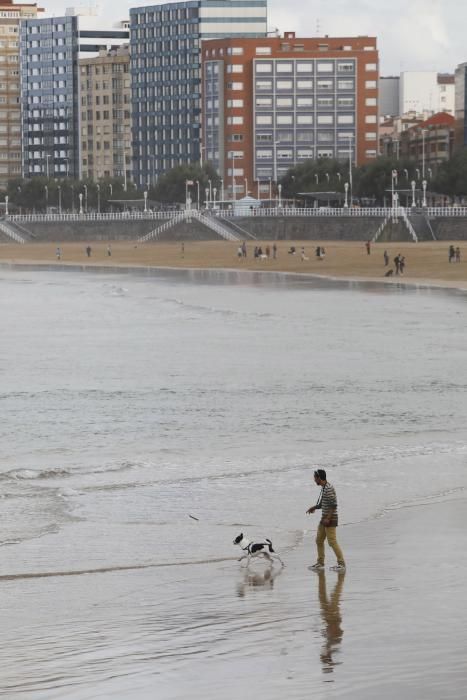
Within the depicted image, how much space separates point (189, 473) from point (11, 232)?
152 m

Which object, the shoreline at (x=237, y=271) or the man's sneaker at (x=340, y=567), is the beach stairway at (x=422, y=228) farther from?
the man's sneaker at (x=340, y=567)

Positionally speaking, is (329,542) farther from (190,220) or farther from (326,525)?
(190,220)

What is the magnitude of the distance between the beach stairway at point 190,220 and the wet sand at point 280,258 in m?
1.67

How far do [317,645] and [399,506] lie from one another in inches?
300

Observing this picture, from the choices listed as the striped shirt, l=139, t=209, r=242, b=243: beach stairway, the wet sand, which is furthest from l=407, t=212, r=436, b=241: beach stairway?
the striped shirt

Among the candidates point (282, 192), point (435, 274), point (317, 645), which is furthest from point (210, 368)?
point (282, 192)

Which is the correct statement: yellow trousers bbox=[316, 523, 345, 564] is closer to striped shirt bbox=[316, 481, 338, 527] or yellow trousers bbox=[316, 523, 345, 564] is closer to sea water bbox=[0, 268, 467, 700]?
striped shirt bbox=[316, 481, 338, 527]

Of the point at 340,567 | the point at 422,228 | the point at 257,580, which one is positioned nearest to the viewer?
the point at 257,580

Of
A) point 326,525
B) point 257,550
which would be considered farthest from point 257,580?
point 326,525

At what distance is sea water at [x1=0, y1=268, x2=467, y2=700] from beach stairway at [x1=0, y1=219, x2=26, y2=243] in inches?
4535

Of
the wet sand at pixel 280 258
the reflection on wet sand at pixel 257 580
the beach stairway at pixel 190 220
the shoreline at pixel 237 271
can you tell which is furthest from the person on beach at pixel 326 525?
the beach stairway at pixel 190 220

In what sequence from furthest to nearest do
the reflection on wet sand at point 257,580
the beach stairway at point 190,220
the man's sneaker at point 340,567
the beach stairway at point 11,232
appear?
the beach stairway at point 11,232 → the beach stairway at point 190,220 → the man's sneaker at point 340,567 → the reflection on wet sand at point 257,580

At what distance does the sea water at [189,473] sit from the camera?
13.7 m

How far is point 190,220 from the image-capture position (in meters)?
153
